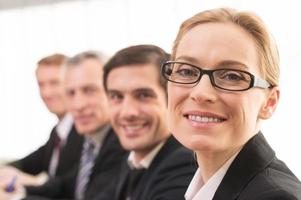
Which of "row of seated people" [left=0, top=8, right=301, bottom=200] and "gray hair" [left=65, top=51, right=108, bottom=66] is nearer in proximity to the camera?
"row of seated people" [left=0, top=8, right=301, bottom=200]

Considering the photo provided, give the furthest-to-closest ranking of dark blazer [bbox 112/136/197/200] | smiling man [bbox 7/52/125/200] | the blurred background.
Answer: the blurred background → smiling man [bbox 7/52/125/200] → dark blazer [bbox 112/136/197/200]

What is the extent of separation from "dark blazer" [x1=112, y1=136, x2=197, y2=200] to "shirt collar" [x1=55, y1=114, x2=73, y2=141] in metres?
1.58

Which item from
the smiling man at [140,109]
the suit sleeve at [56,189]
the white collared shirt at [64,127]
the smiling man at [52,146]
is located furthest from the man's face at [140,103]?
the white collared shirt at [64,127]

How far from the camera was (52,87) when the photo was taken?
12.9 ft

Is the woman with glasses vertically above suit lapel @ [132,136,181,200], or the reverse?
the woman with glasses

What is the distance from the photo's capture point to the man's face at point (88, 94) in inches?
108

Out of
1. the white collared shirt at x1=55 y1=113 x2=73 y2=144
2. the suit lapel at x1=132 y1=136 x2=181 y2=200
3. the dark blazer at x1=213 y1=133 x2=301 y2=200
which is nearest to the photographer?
the dark blazer at x1=213 y1=133 x2=301 y2=200

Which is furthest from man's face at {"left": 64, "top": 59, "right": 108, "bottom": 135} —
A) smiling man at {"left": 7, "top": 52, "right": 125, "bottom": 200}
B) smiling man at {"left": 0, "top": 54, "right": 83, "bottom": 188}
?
smiling man at {"left": 0, "top": 54, "right": 83, "bottom": 188}

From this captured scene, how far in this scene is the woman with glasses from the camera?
1052 mm

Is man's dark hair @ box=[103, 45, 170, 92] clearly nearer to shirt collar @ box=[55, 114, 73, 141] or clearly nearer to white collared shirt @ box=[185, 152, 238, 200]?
white collared shirt @ box=[185, 152, 238, 200]

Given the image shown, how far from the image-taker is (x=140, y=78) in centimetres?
190

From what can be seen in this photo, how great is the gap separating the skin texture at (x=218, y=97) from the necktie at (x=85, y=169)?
1.59 metres

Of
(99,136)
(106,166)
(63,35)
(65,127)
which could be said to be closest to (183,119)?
(106,166)

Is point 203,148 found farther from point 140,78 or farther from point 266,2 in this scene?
point 266,2
